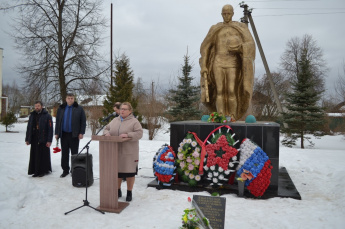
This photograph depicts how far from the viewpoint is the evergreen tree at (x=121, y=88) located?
16391 mm

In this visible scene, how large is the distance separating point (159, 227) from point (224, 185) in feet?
6.30

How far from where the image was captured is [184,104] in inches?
630

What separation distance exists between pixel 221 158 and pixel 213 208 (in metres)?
1.90

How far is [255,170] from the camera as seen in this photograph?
4457mm

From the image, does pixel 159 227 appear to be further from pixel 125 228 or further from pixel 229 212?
pixel 229 212

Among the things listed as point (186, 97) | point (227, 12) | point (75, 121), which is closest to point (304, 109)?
point (186, 97)

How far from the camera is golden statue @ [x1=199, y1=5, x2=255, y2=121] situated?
5805 millimetres

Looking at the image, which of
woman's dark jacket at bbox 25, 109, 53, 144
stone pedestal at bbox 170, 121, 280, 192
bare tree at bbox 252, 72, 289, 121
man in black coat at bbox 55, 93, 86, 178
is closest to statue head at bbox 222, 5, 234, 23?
stone pedestal at bbox 170, 121, 280, 192

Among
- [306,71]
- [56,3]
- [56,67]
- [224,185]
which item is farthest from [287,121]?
[56,3]

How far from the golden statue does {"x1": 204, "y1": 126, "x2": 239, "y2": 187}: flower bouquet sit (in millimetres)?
974

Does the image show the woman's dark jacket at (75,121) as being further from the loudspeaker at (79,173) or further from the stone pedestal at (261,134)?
the stone pedestal at (261,134)

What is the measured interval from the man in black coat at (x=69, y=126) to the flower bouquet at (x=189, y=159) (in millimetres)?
2377

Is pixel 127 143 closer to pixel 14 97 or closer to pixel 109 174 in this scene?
pixel 109 174

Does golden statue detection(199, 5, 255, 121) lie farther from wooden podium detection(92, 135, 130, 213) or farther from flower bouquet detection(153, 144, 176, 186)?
wooden podium detection(92, 135, 130, 213)
